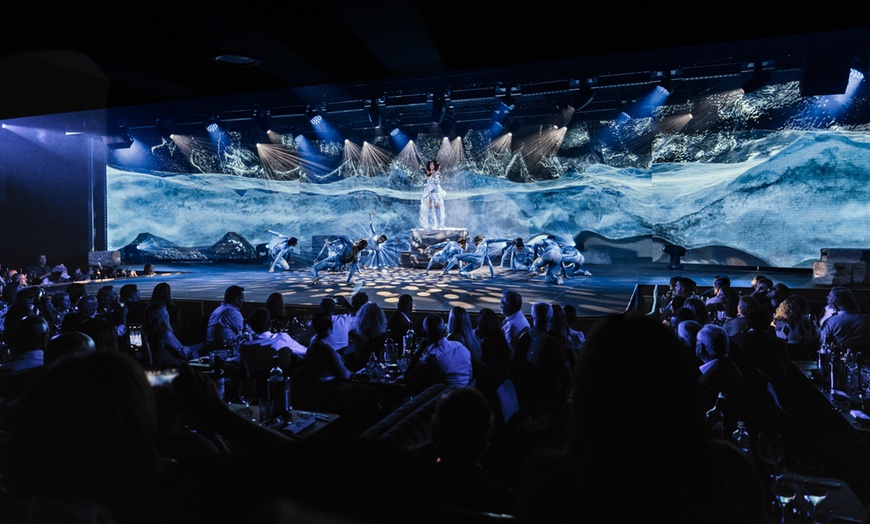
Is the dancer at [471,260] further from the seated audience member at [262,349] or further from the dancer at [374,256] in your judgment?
the seated audience member at [262,349]

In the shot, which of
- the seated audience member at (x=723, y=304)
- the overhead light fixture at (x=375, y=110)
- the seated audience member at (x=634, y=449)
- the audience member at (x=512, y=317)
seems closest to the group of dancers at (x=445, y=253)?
the overhead light fixture at (x=375, y=110)

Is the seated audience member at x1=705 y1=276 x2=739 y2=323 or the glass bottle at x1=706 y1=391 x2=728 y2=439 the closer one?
the glass bottle at x1=706 y1=391 x2=728 y2=439

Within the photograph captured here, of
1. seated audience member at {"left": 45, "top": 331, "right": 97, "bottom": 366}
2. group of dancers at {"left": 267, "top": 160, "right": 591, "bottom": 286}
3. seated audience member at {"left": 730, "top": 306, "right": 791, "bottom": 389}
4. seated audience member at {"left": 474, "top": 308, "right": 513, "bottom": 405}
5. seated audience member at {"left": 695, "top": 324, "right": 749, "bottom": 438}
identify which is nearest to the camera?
seated audience member at {"left": 45, "top": 331, "right": 97, "bottom": 366}

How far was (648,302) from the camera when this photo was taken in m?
8.77

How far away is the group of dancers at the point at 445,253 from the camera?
408 inches

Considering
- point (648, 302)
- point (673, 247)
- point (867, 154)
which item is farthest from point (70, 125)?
point (867, 154)

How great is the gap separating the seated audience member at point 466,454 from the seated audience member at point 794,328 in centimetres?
420

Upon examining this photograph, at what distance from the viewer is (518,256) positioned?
1249cm

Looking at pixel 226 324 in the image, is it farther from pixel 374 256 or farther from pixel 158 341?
pixel 374 256

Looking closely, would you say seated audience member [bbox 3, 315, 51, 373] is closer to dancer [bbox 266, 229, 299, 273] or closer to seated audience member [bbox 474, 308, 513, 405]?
seated audience member [bbox 474, 308, 513, 405]

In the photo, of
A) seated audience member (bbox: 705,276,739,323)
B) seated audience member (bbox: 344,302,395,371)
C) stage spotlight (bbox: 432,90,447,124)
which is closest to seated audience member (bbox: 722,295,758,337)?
seated audience member (bbox: 705,276,739,323)

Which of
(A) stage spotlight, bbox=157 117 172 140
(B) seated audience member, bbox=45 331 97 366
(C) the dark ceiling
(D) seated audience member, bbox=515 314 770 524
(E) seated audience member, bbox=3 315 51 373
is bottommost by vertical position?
(E) seated audience member, bbox=3 315 51 373

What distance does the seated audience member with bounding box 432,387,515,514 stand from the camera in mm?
1336

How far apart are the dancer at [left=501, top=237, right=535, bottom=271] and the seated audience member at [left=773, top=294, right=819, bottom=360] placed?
6800 mm
